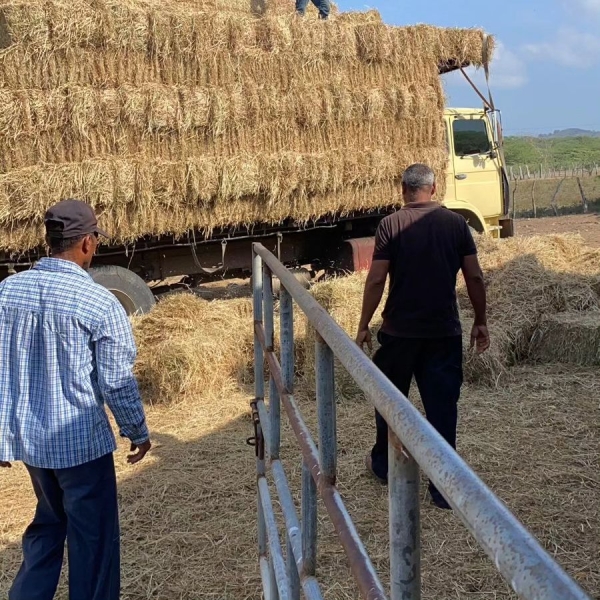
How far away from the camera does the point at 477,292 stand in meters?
3.38

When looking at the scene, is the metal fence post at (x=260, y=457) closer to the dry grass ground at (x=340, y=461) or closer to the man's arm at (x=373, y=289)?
the dry grass ground at (x=340, y=461)

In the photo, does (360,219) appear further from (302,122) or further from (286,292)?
(286,292)

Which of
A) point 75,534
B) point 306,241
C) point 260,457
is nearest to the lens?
point 75,534

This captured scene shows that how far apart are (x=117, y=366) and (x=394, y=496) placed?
5.22 ft

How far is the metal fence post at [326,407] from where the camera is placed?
1.28 metres

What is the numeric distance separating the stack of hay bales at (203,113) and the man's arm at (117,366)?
4077mm

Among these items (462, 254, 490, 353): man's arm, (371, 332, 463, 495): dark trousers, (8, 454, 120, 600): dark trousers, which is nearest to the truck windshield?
(462, 254, 490, 353): man's arm

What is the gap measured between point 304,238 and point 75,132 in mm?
3346

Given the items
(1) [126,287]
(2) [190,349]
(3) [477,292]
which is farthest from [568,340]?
(1) [126,287]

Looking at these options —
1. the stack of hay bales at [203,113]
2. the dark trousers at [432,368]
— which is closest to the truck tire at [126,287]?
the stack of hay bales at [203,113]

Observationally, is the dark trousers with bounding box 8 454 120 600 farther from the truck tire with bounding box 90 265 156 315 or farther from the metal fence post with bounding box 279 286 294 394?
the truck tire with bounding box 90 265 156 315

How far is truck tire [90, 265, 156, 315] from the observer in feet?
21.8

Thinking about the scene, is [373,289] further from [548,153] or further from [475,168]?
[548,153]

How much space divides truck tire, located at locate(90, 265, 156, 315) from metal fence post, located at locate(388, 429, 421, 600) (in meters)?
5.99
